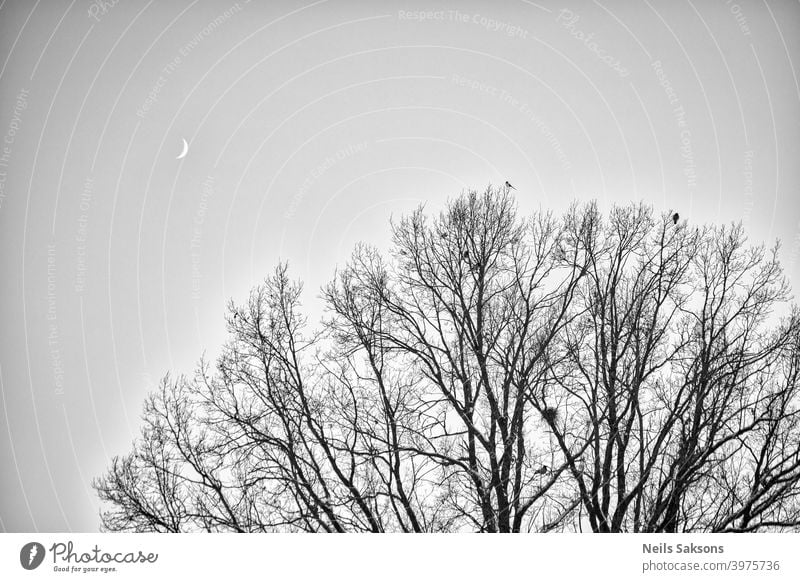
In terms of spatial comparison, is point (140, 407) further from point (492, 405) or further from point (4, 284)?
point (492, 405)

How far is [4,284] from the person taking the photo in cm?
620

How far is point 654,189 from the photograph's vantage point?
674 cm

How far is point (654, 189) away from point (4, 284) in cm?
685

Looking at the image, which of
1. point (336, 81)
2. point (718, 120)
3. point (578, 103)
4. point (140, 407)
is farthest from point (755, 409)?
→ point (140, 407)

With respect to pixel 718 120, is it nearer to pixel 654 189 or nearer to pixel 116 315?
pixel 654 189

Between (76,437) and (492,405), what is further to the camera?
(492,405)

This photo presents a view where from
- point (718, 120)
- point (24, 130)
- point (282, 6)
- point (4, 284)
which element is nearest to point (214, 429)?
point (4, 284)

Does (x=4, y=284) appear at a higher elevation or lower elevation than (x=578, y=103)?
lower

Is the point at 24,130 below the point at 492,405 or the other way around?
the other way around
